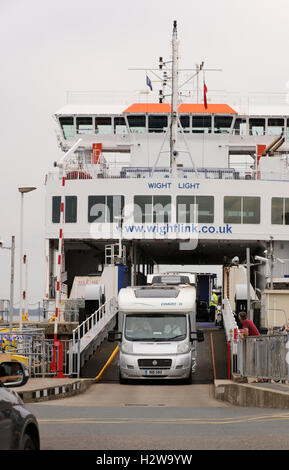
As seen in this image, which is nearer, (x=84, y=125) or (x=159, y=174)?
(x=159, y=174)

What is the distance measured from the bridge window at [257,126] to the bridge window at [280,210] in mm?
10078

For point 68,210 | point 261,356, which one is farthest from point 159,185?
point 261,356

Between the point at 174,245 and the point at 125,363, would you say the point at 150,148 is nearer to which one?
the point at 174,245

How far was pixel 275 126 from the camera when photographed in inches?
2132

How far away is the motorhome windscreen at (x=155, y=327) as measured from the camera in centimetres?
2423

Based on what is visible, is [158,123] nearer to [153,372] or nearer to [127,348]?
[127,348]

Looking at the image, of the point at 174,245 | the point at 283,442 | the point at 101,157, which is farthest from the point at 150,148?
the point at 283,442

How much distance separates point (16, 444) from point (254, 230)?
3972cm

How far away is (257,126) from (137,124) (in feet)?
25.7

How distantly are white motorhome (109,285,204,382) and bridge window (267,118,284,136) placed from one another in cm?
3050

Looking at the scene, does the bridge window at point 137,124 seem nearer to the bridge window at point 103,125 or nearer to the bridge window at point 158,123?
the bridge window at point 158,123

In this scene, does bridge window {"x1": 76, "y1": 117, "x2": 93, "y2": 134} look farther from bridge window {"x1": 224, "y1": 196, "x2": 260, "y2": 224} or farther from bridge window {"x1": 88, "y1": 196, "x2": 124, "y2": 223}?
bridge window {"x1": 224, "y1": 196, "x2": 260, "y2": 224}

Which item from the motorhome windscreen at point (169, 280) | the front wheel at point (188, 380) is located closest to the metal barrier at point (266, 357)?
the front wheel at point (188, 380)

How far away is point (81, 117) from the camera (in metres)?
53.4
